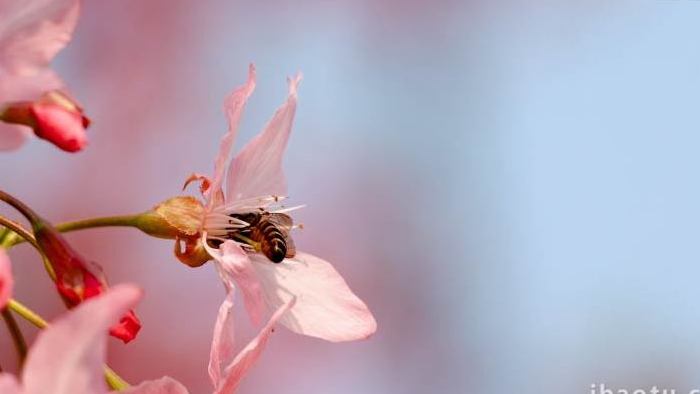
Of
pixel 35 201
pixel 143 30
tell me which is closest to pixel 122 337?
pixel 35 201

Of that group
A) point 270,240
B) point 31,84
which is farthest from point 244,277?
point 31,84

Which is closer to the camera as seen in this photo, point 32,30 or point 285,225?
point 32,30

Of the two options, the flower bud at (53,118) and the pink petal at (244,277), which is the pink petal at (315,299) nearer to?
the pink petal at (244,277)

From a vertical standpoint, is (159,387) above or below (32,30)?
below

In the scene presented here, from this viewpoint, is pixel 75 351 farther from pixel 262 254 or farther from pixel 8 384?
pixel 262 254

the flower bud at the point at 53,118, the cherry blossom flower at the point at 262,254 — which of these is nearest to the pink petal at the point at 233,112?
the cherry blossom flower at the point at 262,254

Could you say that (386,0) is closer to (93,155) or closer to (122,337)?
(93,155)
